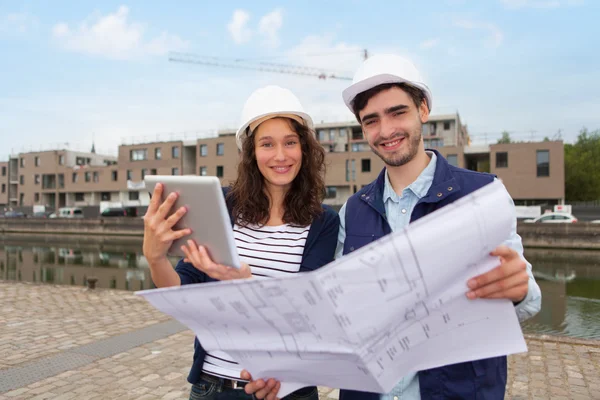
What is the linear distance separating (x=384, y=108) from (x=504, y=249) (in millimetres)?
866

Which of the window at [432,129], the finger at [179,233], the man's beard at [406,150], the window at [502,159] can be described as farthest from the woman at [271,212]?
the window at [432,129]

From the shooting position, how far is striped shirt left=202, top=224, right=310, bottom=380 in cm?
212

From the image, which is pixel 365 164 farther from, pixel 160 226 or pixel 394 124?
pixel 160 226

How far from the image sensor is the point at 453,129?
197ft

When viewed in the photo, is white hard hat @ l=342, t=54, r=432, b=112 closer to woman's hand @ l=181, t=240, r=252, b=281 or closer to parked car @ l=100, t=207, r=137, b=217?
woman's hand @ l=181, t=240, r=252, b=281

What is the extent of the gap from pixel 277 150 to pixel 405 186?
688mm

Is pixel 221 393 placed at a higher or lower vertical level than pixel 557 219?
higher

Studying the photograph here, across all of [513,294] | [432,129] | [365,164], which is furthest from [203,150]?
[513,294]

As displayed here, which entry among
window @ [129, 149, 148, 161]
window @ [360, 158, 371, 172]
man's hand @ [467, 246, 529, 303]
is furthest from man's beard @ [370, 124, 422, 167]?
window @ [129, 149, 148, 161]

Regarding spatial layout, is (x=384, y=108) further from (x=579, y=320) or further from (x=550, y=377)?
(x=579, y=320)

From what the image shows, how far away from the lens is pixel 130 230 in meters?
42.7

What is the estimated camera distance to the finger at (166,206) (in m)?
1.60

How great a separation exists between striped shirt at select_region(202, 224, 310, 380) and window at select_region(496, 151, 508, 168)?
46.4 meters

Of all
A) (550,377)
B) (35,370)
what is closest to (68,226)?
(35,370)
